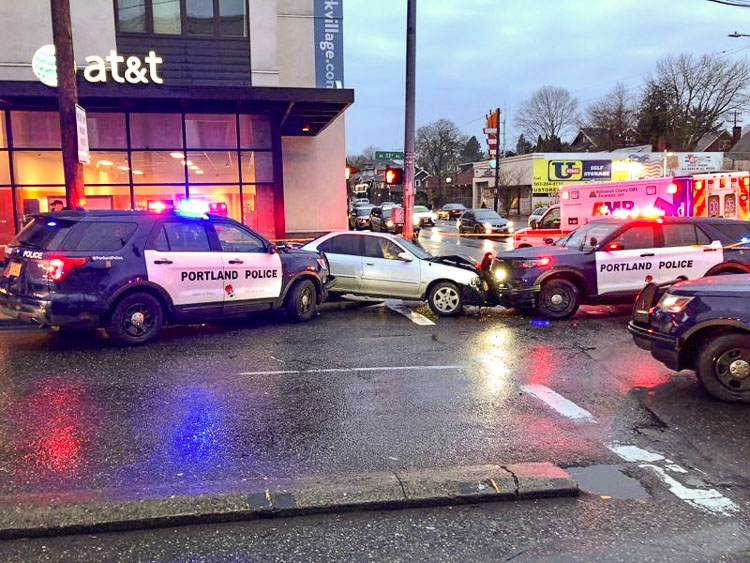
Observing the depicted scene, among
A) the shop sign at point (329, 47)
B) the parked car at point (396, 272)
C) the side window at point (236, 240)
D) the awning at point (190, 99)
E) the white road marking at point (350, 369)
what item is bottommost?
the white road marking at point (350, 369)

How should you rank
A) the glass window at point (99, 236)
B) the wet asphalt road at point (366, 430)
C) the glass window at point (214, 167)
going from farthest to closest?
the glass window at point (214, 167), the glass window at point (99, 236), the wet asphalt road at point (366, 430)

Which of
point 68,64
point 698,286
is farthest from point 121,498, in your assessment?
point 68,64

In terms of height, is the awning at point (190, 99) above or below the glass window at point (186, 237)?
above

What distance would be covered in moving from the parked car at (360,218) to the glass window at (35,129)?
19056mm

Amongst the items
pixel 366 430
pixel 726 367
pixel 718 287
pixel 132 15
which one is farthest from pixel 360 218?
pixel 366 430

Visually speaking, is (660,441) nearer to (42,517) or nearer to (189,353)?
(42,517)

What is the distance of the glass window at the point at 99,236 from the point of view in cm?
785

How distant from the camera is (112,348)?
8156 mm

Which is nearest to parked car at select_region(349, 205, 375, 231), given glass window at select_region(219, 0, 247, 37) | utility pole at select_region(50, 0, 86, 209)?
glass window at select_region(219, 0, 247, 37)

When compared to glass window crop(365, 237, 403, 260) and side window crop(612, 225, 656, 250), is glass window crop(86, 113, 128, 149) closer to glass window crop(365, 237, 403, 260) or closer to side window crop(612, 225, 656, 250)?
glass window crop(365, 237, 403, 260)

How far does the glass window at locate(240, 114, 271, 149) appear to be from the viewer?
18516 millimetres

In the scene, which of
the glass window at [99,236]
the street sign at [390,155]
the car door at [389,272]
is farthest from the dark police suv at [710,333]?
the street sign at [390,155]

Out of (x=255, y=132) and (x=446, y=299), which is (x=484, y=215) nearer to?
(x=255, y=132)

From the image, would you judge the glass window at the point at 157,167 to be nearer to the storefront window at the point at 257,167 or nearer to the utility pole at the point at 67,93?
the storefront window at the point at 257,167
